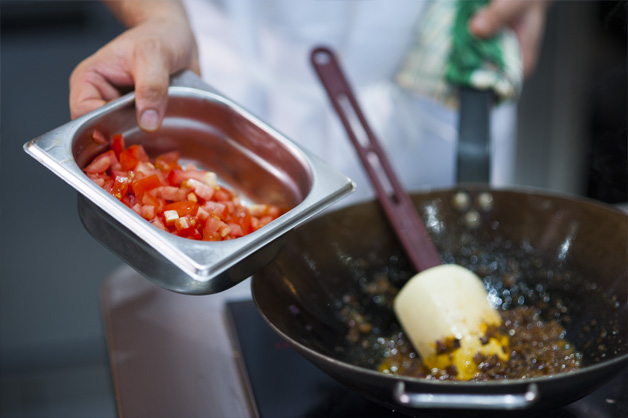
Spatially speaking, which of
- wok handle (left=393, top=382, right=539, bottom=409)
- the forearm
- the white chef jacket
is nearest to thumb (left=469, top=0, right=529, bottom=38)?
the white chef jacket

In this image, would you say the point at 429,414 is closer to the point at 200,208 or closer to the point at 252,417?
the point at 252,417

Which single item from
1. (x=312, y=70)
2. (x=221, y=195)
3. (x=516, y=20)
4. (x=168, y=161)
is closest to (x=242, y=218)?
(x=221, y=195)

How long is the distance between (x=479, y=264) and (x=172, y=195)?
0.44m

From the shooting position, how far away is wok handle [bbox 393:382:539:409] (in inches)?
20.7

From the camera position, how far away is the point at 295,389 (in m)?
0.71

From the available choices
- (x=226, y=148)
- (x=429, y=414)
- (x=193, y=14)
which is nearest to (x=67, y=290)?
(x=193, y=14)

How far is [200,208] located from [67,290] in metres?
1.48

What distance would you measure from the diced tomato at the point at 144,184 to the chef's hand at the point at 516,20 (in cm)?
66

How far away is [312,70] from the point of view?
1.19m

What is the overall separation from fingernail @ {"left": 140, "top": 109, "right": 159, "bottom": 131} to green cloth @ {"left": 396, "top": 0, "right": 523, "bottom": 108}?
0.53 m

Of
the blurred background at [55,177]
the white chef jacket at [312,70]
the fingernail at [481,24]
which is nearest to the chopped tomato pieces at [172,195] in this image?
the white chef jacket at [312,70]

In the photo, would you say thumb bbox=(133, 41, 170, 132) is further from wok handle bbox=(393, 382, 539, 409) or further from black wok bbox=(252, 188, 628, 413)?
wok handle bbox=(393, 382, 539, 409)

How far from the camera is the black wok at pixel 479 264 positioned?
747mm

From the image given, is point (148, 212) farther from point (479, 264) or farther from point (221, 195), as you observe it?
point (479, 264)
